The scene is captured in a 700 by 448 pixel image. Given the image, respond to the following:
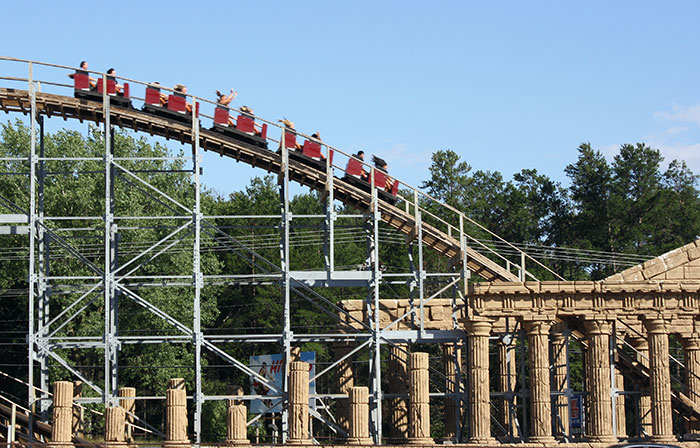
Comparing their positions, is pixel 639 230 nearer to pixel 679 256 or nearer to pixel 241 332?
pixel 241 332

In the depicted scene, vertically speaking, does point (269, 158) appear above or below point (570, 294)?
above

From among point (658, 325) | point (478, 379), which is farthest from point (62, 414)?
point (658, 325)

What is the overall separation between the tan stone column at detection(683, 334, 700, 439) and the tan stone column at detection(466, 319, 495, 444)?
21.0 feet

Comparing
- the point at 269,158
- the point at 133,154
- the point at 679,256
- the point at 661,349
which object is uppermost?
the point at 133,154

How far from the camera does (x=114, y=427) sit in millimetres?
33469

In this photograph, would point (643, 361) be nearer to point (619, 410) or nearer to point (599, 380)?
point (619, 410)

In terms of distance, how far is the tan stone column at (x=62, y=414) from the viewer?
34.0 m

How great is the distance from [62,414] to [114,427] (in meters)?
1.86

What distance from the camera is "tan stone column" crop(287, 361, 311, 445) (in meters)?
33.9

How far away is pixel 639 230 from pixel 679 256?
33.3 m

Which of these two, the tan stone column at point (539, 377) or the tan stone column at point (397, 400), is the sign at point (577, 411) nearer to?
the tan stone column at point (539, 377)

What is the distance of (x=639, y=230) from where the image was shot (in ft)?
238

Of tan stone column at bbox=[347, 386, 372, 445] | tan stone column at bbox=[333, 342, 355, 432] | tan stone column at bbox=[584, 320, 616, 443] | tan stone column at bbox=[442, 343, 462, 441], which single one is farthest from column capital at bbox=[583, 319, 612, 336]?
tan stone column at bbox=[333, 342, 355, 432]

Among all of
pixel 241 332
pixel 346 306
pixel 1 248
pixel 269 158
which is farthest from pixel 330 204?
pixel 241 332
